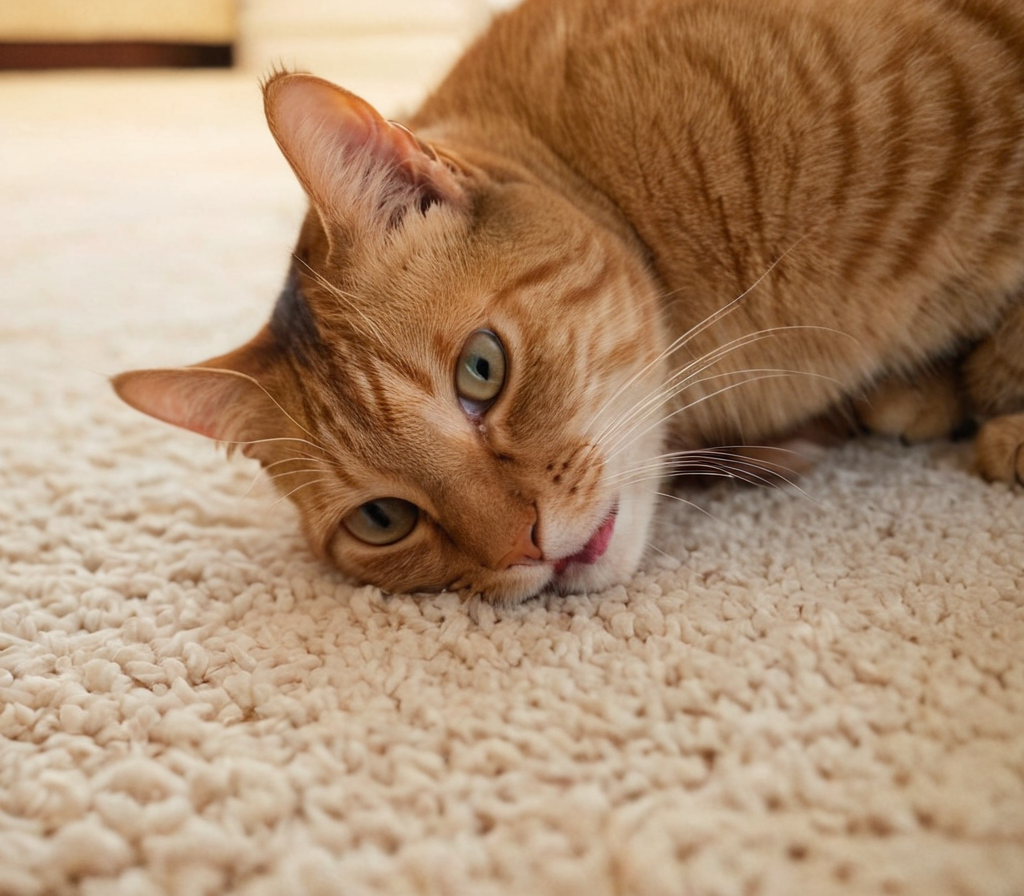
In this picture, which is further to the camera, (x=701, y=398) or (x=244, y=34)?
(x=244, y=34)

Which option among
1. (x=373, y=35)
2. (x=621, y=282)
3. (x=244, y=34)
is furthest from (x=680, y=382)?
(x=244, y=34)

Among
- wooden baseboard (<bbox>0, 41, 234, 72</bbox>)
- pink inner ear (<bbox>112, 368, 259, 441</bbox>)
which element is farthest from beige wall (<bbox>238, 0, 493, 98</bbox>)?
pink inner ear (<bbox>112, 368, 259, 441</bbox>)

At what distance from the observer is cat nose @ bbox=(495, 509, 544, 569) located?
967 millimetres

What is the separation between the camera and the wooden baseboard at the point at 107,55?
18.3ft

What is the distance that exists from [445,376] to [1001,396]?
81cm

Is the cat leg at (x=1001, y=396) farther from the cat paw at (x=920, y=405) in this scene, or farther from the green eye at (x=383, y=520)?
the green eye at (x=383, y=520)

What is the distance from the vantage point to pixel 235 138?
12.6ft

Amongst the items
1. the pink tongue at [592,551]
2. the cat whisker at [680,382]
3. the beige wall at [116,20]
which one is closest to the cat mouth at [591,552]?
the pink tongue at [592,551]

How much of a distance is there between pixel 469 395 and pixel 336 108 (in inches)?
14.4

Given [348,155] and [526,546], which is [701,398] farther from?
[348,155]

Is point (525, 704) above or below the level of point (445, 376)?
below

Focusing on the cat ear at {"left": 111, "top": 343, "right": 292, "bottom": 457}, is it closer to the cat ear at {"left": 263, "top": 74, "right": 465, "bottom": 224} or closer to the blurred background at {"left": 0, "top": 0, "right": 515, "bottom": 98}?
the cat ear at {"left": 263, "top": 74, "right": 465, "bottom": 224}

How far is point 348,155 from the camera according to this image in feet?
3.55

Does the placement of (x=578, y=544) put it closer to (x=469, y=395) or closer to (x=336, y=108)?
(x=469, y=395)
